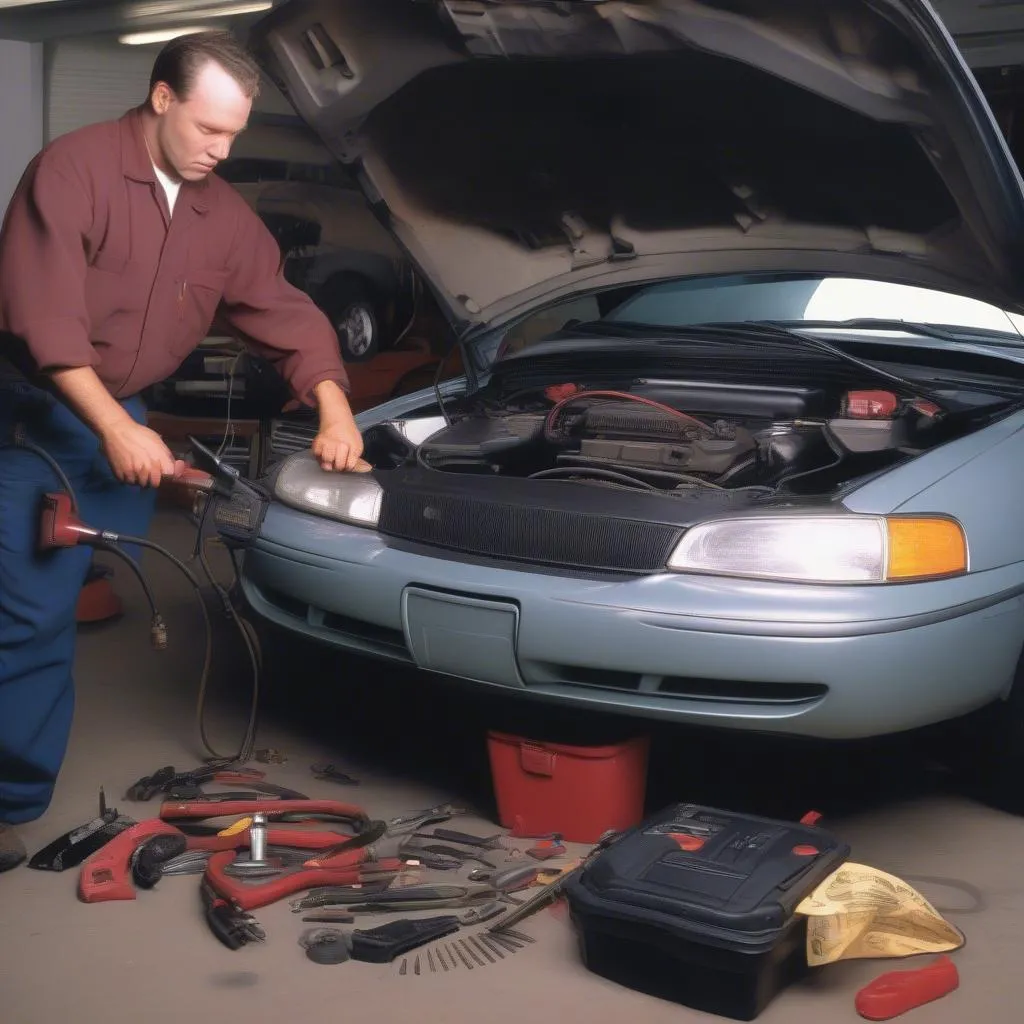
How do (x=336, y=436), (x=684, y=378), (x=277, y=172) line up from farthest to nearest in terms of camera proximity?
(x=277, y=172) → (x=684, y=378) → (x=336, y=436)

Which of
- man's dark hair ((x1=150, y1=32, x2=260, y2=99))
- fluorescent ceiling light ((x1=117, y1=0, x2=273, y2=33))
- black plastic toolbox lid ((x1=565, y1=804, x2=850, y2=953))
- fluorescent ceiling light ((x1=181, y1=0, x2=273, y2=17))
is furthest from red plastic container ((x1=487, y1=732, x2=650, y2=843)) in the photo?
fluorescent ceiling light ((x1=181, y1=0, x2=273, y2=17))

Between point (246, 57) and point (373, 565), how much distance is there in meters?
1.10

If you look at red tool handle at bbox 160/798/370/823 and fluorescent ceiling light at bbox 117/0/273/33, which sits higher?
fluorescent ceiling light at bbox 117/0/273/33

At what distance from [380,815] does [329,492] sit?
731mm

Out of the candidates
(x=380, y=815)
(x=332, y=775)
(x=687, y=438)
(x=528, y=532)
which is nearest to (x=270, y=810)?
(x=380, y=815)

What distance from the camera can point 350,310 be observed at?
727cm

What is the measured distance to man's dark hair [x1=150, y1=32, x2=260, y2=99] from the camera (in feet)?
8.71

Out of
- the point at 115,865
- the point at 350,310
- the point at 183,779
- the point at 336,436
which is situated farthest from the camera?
the point at 350,310

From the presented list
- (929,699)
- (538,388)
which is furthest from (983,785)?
(538,388)

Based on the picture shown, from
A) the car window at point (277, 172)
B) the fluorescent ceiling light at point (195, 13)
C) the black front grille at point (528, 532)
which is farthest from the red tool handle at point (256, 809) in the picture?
the fluorescent ceiling light at point (195, 13)

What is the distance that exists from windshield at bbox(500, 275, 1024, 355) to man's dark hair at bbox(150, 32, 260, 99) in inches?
49.1

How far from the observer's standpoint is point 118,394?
9.51 feet

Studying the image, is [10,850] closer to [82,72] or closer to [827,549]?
[827,549]

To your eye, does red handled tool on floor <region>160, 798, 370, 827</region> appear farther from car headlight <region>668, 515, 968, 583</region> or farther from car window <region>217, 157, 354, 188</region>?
car window <region>217, 157, 354, 188</region>
